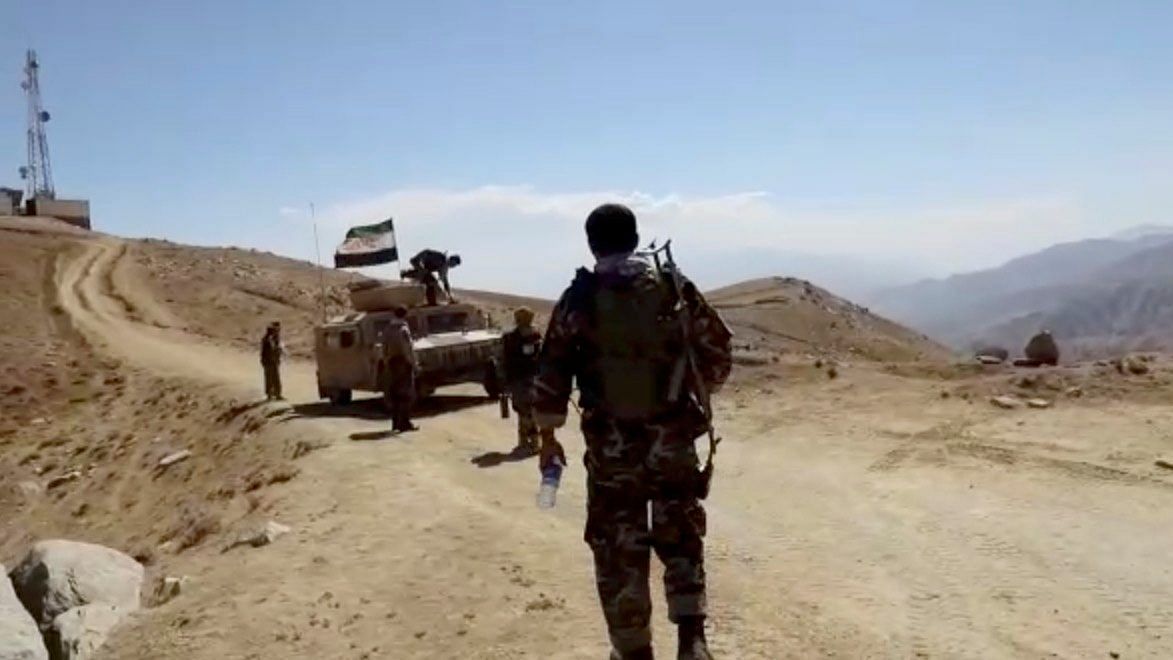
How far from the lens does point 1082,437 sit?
41.2ft

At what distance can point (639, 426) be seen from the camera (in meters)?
4.62

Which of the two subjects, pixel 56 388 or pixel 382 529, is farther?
pixel 56 388

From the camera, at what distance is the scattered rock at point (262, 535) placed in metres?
9.57

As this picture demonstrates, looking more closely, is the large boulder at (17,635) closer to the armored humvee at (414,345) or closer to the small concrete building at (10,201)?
the armored humvee at (414,345)

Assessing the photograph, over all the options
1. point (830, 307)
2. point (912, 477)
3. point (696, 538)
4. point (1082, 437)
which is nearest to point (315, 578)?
point (696, 538)

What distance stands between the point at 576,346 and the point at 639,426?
0.45 metres

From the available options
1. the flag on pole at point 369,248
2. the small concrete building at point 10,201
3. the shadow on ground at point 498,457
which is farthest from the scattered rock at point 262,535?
the small concrete building at point 10,201

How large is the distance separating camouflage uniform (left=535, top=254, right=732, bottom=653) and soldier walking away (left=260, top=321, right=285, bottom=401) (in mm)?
14853

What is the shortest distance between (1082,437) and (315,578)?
30.1 ft

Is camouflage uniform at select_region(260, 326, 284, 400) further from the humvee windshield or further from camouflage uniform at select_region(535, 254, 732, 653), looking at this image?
camouflage uniform at select_region(535, 254, 732, 653)

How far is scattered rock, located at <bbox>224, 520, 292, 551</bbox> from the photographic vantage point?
9.57m

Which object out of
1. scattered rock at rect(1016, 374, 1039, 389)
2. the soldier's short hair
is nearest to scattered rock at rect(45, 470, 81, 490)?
scattered rock at rect(1016, 374, 1039, 389)

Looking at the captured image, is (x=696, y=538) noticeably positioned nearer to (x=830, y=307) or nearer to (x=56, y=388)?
(x=56, y=388)

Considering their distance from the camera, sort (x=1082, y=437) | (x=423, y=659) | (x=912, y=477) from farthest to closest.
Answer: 1. (x=1082, y=437)
2. (x=912, y=477)
3. (x=423, y=659)
